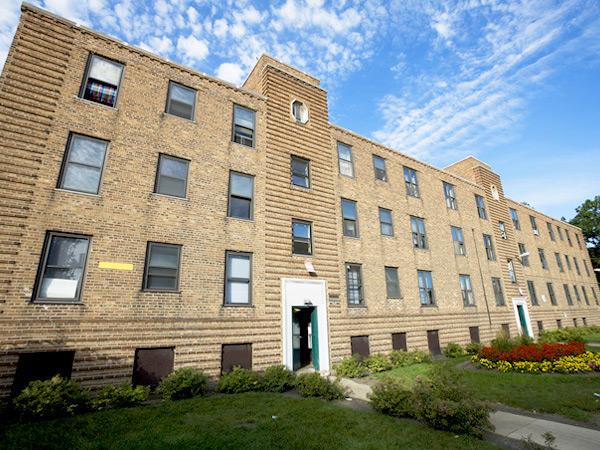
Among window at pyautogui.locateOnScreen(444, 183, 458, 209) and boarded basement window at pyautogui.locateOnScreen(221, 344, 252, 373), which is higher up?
window at pyautogui.locateOnScreen(444, 183, 458, 209)

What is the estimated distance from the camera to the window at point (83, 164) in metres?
10.1

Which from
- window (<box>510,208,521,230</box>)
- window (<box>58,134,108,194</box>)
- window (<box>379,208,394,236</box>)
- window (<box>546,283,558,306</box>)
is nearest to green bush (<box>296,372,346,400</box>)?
window (<box>58,134,108,194</box>)

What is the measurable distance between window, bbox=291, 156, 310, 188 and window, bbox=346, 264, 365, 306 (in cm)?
476

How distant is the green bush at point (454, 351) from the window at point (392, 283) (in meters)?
4.19

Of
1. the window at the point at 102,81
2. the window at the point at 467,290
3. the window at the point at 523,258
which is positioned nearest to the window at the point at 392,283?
the window at the point at 467,290

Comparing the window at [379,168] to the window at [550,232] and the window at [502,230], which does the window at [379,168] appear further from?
the window at [550,232]

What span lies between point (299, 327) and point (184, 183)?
8255 mm

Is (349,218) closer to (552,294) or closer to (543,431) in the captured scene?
(543,431)

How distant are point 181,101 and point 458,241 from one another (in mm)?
19870

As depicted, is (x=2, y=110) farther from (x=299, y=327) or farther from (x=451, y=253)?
(x=451, y=253)

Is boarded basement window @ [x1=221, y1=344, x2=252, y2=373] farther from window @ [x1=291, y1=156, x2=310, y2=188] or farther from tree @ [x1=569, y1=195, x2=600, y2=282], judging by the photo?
tree @ [x1=569, y1=195, x2=600, y2=282]

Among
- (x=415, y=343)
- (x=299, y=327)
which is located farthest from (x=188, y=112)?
(x=415, y=343)

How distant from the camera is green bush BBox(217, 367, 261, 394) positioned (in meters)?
9.74

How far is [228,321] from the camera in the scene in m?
11.5
